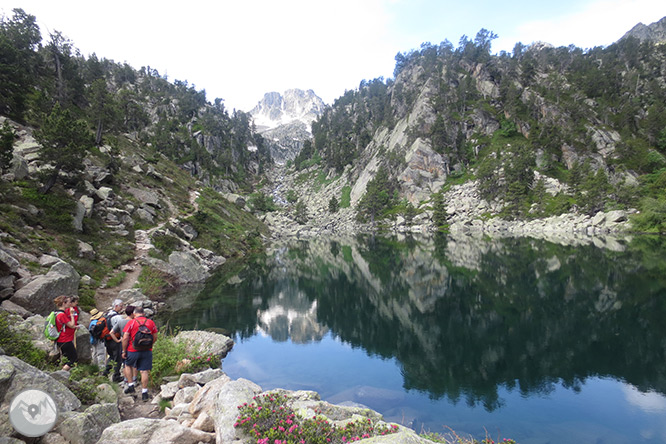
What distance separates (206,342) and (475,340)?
1902cm

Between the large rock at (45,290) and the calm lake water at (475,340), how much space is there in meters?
8.97

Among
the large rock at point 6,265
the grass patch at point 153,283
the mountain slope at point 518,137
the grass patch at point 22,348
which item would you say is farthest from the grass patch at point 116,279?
the mountain slope at point 518,137

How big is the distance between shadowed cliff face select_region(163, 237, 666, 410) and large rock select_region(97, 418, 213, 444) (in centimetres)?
1311

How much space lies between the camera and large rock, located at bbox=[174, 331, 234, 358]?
19.6 meters

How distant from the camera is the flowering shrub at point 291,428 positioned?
24.9 feet

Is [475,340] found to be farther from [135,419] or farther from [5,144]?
[5,144]

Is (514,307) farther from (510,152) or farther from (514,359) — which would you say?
(510,152)

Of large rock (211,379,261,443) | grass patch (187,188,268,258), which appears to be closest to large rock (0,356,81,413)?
large rock (211,379,261,443)

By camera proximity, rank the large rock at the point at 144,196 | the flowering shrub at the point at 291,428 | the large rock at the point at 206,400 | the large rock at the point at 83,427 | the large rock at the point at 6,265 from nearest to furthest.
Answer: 1. the large rock at the point at 83,427
2. the flowering shrub at the point at 291,428
3. the large rock at the point at 206,400
4. the large rock at the point at 6,265
5. the large rock at the point at 144,196

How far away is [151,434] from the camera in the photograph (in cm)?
732

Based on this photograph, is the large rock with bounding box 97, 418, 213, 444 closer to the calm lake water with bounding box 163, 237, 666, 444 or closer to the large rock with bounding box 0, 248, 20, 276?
the calm lake water with bounding box 163, 237, 666, 444

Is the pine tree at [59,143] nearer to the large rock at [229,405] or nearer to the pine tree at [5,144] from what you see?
the pine tree at [5,144]

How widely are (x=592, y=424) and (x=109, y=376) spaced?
67.2ft

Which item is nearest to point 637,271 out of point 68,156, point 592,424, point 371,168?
point 592,424
